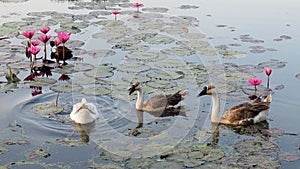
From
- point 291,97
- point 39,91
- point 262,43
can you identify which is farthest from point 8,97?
point 262,43

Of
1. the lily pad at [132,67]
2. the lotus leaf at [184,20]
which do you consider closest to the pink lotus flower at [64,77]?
the lily pad at [132,67]

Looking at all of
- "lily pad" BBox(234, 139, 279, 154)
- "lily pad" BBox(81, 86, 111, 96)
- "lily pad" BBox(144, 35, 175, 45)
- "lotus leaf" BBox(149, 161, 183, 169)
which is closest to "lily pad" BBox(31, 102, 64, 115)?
"lily pad" BBox(81, 86, 111, 96)

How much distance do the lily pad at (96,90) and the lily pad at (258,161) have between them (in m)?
2.71

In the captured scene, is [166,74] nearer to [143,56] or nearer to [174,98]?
[143,56]

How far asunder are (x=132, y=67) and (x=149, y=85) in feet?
2.77

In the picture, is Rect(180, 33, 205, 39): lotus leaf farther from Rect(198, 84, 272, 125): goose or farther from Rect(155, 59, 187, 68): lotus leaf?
Rect(198, 84, 272, 125): goose

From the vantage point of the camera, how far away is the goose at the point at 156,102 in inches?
281

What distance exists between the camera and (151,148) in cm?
592

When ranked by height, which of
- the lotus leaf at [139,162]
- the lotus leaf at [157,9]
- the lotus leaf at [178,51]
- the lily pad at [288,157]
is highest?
the lotus leaf at [157,9]

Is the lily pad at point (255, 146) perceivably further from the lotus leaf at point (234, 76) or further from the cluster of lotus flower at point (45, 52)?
the cluster of lotus flower at point (45, 52)

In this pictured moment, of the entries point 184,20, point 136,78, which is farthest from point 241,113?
point 184,20

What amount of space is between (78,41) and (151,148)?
15.2ft

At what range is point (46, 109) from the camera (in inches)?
273

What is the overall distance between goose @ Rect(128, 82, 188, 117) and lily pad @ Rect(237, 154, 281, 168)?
1.79 meters
